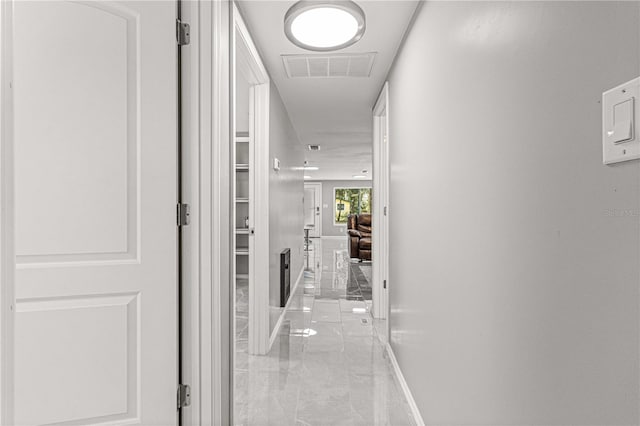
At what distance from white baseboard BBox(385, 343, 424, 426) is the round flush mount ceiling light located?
2005 mm

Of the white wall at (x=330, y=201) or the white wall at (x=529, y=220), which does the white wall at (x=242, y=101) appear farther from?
the white wall at (x=330, y=201)

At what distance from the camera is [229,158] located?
1.86 metres

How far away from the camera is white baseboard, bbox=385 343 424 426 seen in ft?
6.54

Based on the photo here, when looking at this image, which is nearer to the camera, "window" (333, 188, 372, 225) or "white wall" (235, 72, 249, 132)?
"white wall" (235, 72, 249, 132)

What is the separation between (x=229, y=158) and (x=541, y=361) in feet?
5.03

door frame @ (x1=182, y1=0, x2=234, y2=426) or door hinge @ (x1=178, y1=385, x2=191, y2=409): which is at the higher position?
door frame @ (x1=182, y1=0, x2=234, y2=426)

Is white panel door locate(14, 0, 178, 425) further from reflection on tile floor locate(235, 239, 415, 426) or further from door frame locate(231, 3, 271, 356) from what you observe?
door frame locate(231, 3, 271, 356)

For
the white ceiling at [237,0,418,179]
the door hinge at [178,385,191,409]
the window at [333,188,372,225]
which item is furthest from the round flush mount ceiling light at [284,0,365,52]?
the window at [333,188,372,225]

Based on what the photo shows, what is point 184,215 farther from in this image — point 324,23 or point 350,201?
point 350,201

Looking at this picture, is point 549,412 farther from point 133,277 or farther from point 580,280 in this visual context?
point 133,277

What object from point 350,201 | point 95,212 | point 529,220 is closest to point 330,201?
point 350,201

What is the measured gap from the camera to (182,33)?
1.60 metres

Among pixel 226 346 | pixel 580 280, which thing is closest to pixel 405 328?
pixel 226 346

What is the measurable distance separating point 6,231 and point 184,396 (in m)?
1.28
